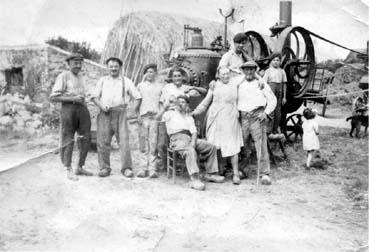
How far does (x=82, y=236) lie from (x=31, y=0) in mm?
3230

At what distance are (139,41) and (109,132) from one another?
611cm

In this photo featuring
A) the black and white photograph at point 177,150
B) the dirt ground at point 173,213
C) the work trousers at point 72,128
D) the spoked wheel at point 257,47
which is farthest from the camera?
the spoked wheel at point 257,47

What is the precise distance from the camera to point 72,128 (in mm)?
5984

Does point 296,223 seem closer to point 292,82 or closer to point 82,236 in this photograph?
point 82,236

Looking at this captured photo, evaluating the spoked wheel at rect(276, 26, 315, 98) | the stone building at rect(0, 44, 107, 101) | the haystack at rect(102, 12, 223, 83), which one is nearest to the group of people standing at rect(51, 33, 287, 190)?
the spoked wheel at rect(276, 26, 315, 98)

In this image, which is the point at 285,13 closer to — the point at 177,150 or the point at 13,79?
the point at 177,150

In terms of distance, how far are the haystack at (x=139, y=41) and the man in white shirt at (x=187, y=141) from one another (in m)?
5.36

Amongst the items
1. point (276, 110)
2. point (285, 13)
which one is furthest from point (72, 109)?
point (285, 13)

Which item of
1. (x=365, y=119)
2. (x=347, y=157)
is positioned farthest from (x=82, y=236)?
(x=365, y=119)

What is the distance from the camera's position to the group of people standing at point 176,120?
595cm

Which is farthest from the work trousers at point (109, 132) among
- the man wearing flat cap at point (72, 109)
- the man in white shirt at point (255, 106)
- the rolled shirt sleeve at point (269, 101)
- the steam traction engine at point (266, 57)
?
the steam traction engine at point (266, 57)

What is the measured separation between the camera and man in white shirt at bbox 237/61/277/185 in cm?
621

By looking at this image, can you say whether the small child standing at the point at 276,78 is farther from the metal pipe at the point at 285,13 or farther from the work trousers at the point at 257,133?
the work trousers at the point at 257,133

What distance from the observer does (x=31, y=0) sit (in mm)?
5559
